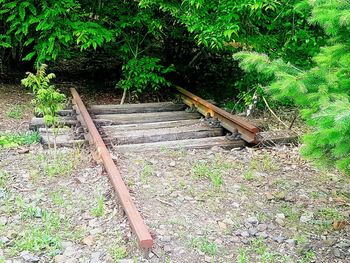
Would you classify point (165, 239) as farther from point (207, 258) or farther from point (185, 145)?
point (185, 145)

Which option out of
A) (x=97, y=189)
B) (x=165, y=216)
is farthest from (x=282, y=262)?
(x=97, y=189)

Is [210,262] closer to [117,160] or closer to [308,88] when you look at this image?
[308,88]

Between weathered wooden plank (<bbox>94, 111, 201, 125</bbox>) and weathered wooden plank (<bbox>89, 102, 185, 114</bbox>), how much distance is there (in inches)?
12.0

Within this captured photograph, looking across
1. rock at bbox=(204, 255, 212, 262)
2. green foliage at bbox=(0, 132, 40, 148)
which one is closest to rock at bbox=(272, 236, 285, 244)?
rock at bbox=(204, 255, 212, 262)

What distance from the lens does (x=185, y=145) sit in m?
5.81

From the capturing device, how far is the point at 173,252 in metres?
3.36

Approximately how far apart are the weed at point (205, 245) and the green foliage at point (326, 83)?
1.09 m

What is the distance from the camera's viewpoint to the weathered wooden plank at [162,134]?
5949mm

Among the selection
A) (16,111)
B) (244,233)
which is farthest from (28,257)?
(16,111)

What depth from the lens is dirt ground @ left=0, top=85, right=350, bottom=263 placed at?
3.41 m

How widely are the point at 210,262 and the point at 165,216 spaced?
29.8 inches

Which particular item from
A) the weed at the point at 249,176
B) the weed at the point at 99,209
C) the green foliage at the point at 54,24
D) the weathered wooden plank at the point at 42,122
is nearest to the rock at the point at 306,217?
the weed at the point at 249,176

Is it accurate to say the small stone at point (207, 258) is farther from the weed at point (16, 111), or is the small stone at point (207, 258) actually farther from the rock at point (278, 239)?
the weed at point (16, 111)

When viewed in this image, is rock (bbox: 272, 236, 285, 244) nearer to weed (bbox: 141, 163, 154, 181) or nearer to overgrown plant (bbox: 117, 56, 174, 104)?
weed (bbox: 141, 163, 154, 181)
